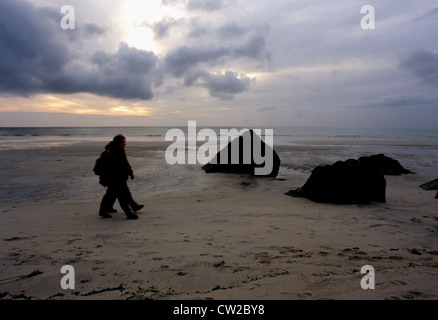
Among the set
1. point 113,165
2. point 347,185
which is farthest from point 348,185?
point 113,165

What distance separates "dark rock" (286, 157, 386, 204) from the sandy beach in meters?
0.43

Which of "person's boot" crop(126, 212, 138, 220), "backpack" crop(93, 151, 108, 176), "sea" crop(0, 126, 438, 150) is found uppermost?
"sea" crop(0, 126, 438, 150)

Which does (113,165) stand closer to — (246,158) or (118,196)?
(118,196)

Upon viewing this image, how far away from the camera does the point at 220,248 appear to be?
14.6 feet

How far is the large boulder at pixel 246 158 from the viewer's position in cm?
1375

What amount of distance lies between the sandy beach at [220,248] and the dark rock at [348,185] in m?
0.43

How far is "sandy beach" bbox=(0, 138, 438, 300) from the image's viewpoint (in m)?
3.15

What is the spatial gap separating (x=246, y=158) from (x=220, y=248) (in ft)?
32.1

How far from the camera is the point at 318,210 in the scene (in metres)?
7.27

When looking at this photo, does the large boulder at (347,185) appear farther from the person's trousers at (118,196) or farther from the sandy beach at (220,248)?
the person's trousers at (118,196)

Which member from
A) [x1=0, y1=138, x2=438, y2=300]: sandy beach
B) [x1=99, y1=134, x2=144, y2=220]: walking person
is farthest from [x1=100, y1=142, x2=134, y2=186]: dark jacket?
[x1=0, y1=138, x2=438, y2=300]: sandy beach

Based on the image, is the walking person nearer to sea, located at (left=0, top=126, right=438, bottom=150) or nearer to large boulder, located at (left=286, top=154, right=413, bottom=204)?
large boulder, located at (left=286, top=154, right=413, bottom=204)

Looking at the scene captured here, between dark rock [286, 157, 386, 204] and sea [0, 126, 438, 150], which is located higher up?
sea [0, 126, 438, 150]

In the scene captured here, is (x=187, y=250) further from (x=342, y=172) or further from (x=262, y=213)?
(x=342, y=172)
